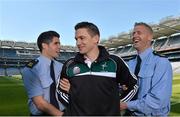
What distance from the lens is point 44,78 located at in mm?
4336

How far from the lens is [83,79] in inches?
130

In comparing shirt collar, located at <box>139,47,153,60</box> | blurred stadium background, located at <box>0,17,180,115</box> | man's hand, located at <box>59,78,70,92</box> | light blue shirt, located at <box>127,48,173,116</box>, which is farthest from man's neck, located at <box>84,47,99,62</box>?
blurred stadium background, located at <box>0,17,180,115</box>

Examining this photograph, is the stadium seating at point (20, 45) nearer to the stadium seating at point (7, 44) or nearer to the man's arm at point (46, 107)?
the stadium seating at point (7, 44)

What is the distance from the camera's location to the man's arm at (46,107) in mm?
3579

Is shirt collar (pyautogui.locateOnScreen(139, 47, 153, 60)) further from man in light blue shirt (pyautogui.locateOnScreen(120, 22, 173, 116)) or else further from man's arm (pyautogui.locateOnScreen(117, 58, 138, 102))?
man's arm (pyautogui.locateOnScreen(117, 58, 138, 102))

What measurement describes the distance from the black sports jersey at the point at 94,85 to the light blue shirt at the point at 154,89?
2.12 ft

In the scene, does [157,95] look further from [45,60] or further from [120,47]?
[120,47]

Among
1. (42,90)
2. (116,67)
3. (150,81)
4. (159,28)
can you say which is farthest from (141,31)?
(159,28)

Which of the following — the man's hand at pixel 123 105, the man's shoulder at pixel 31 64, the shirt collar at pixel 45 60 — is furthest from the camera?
the shirt collar at pixel 45 60

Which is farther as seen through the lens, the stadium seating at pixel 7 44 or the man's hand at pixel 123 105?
the stadium seating at pixel 7 44

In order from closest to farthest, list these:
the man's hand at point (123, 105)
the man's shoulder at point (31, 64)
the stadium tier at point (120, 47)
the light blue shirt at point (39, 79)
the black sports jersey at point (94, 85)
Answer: the black sports jersey at point (94, 85) → the man's hand at point (123, 105) → the light blue shirt at point (39, 79) → the man's shoulder at point (31, 64) → the stadium tier at point (120, 47)

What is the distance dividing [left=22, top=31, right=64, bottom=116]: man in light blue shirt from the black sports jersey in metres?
0.32

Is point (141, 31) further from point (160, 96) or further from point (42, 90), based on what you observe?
point (42, 90)

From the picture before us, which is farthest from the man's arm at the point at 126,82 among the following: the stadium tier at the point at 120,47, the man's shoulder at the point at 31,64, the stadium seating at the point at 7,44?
the stadium seating at the point at 7,44
